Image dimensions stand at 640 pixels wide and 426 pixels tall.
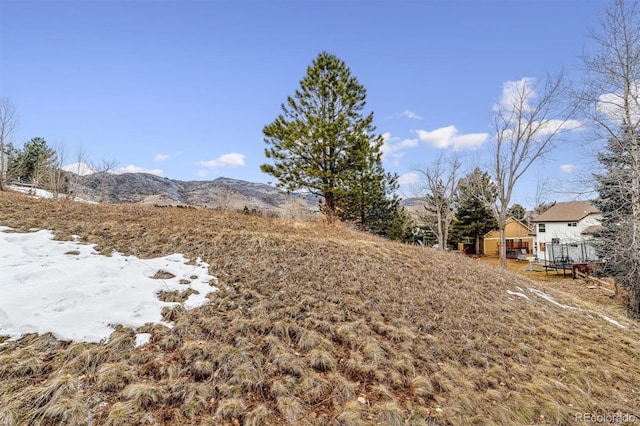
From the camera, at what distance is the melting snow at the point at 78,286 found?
3.42m

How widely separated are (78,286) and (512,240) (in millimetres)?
36301

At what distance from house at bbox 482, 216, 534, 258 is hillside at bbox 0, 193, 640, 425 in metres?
25.2

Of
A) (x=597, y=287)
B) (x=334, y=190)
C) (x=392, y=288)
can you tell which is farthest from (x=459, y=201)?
(x=392, y=288)

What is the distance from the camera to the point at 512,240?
30.8 m

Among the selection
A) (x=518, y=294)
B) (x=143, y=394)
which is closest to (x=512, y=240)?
(x=518, y=294)

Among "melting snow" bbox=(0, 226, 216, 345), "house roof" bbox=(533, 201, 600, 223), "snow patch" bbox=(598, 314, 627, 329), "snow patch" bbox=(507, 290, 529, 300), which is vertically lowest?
"snow patch" bbox=(598, 314, 627, 329)

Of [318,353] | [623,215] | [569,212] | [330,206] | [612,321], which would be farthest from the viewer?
[569,212]

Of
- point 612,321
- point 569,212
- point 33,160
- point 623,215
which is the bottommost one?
point 612,321

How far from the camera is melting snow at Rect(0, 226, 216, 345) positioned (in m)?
3.42

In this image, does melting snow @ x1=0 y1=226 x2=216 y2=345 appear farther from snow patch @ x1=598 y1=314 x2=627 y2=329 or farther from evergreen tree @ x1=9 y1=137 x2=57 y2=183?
evergreen tree @ x1=9 y1=137 x2=57 y2=183

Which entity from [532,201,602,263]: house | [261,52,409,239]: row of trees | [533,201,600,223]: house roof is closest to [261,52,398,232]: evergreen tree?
[261,52,409,239]: row of trees

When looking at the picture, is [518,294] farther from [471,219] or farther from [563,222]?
[563,222]

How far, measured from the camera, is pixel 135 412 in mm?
2498

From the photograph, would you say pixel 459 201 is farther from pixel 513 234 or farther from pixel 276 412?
pixel 276 412
